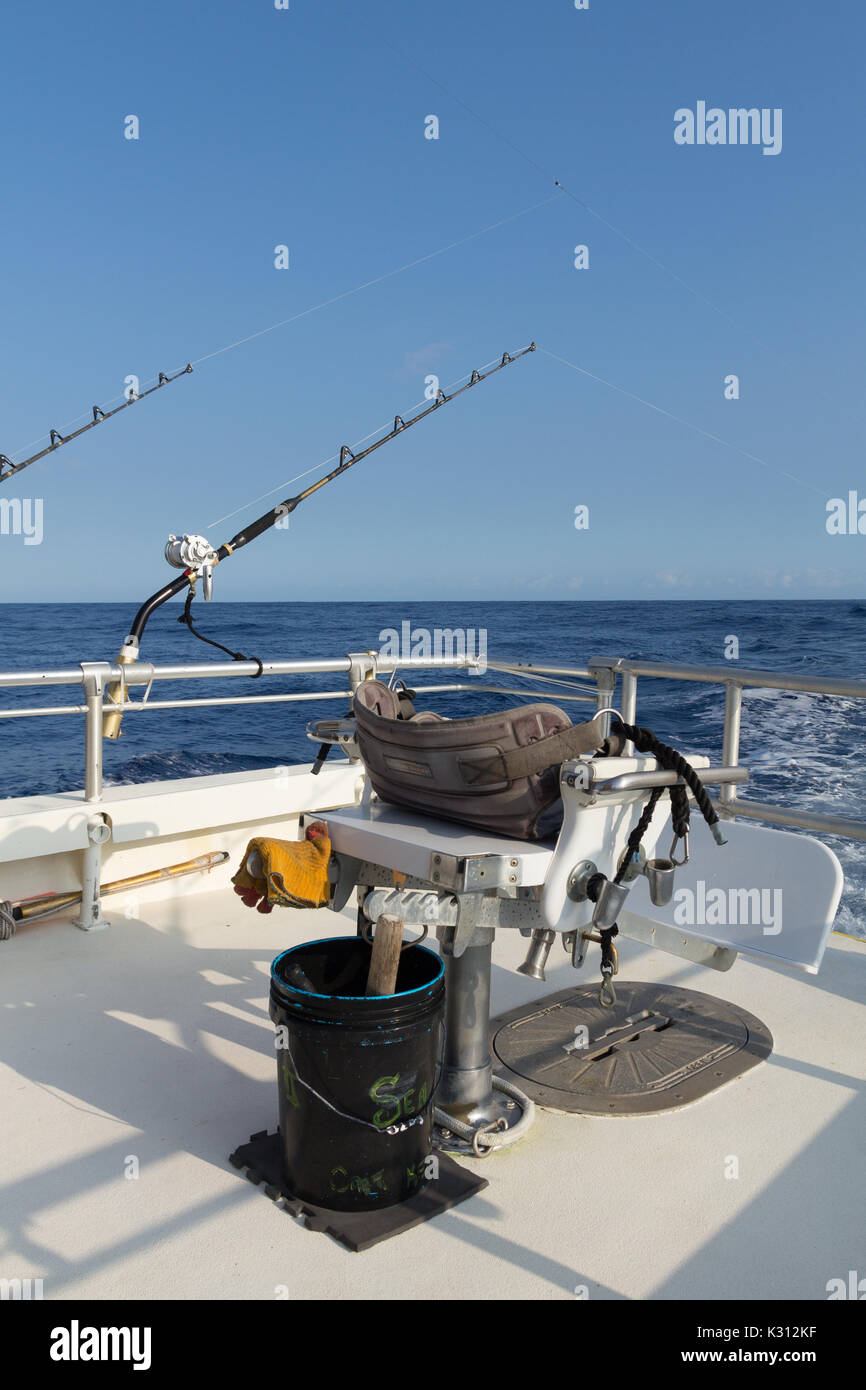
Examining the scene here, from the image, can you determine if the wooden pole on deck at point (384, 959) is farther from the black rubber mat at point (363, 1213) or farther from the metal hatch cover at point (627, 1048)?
the metal hatch cover at point (627, 1048)

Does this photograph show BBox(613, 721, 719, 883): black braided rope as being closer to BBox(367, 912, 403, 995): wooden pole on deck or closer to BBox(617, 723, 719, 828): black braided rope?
BBox(617, 723, 719, 828): black braided rope

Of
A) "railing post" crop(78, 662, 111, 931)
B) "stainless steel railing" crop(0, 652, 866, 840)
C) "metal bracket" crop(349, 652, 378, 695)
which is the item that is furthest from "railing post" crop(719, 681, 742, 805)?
"railing post" crop(78, 662, 111, 931)

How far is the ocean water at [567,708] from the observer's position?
9.02 m

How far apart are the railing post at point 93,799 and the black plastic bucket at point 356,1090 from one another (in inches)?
69.8

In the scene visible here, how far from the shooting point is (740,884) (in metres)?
2.69

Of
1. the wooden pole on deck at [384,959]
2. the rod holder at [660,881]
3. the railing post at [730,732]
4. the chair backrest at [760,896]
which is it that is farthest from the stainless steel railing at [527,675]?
the wooden pole on deck at [384,959]

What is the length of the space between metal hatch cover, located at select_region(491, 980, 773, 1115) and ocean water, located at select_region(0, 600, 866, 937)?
1.04m

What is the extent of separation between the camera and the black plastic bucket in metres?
1.84

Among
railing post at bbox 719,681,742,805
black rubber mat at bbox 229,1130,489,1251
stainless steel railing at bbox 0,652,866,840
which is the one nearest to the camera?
black rubber mat at bbox 229,1130,489,1251

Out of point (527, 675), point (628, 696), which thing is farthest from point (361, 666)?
point (628, 696)

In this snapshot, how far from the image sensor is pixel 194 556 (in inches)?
140

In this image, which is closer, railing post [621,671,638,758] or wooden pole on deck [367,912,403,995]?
wooden pole on deck [367,912,403,995]

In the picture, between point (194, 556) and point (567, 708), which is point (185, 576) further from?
point (567, 708)
